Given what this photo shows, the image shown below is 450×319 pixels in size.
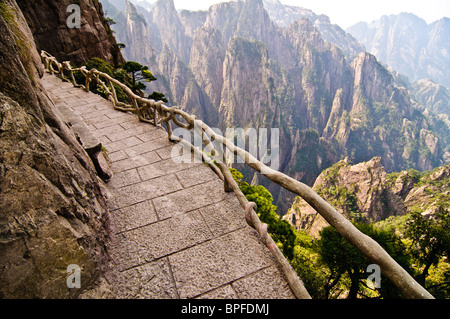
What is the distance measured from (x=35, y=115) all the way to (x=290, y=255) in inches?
342

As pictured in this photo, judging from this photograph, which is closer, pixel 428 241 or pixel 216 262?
pixel 216 262

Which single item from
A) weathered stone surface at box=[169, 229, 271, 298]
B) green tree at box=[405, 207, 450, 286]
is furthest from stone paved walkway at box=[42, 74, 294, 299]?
green tree at box=[405, 207, 450, 286]

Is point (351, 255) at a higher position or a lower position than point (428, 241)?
higher

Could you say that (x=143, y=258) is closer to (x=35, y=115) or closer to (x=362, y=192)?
(x=35, y=115)

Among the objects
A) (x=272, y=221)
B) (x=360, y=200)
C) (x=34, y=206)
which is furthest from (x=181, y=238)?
(x=360, y=200)

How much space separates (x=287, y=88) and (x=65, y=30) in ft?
400

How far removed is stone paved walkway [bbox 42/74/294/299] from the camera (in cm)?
188

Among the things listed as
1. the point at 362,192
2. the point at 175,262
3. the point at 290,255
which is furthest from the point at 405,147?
the point at 175,262

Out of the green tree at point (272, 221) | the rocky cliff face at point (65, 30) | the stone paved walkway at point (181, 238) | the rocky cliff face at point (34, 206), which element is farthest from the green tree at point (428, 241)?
the rocky cliff face at point (65, 30)

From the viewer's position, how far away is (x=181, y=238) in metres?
2.38

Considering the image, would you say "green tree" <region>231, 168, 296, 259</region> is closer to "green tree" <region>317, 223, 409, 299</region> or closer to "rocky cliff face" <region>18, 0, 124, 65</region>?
"green tree" <region>317, 223, 409, 299</region>

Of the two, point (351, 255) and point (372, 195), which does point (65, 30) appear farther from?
point (372, 195)

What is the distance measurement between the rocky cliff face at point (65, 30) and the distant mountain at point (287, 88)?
60371mm

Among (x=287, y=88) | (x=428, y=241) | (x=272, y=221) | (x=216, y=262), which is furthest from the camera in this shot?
(x=287, y=88)
